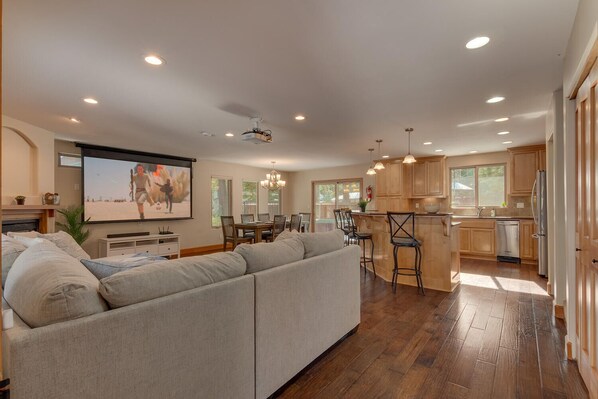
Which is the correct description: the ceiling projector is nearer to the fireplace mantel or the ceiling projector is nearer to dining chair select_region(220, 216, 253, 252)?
dining chair select_region(220, 216, 253, 252)

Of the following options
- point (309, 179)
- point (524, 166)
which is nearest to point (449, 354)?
point (524, 166)

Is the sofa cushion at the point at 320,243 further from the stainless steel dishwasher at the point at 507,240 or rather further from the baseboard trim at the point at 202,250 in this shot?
the baseboard trim at the point at 202,250

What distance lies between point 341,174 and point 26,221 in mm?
7304

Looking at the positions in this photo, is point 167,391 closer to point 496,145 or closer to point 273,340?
point 273,340

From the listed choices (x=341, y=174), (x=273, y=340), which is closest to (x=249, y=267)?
(x=273, y=340)

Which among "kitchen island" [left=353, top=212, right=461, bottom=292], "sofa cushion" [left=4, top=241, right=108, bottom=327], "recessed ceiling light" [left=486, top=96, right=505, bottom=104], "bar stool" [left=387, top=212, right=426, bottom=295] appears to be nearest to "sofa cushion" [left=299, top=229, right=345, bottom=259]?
"sofa cushion" [left=4, top=241, right=108, bottom=327]

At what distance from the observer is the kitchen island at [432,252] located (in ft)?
13.4

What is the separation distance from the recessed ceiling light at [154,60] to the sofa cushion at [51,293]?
1.80 metres

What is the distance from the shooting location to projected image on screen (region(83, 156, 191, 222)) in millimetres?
5609

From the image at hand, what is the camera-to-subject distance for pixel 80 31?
210cm

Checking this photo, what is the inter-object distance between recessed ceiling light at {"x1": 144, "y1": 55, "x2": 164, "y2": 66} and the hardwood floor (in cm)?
271

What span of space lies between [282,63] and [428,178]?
5.80 m

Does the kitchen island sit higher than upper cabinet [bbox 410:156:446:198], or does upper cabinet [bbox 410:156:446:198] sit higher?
upper cabinet [bbox 410:156:446:198]

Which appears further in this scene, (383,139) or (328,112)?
(383,139)
